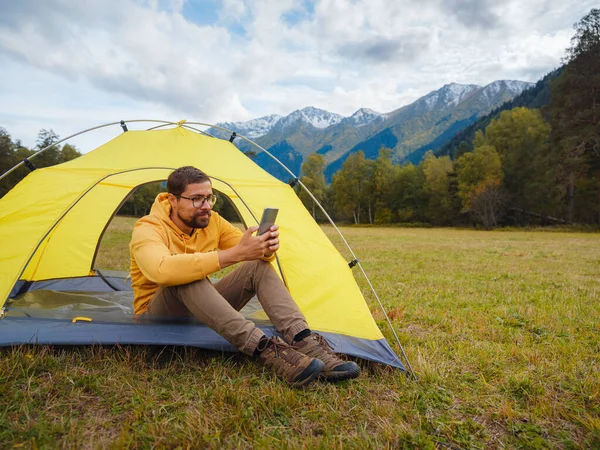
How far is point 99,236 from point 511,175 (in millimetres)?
41545

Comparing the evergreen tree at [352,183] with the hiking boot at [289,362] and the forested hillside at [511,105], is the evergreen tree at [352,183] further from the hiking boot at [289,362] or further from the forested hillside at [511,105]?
the hiking boot at [289,362]

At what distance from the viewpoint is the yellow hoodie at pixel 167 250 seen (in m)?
2.64

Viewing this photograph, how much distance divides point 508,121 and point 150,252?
150 ft

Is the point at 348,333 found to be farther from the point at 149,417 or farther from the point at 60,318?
the point at 60,318

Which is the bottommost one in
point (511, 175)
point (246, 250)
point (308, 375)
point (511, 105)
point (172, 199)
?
point (308, 375)

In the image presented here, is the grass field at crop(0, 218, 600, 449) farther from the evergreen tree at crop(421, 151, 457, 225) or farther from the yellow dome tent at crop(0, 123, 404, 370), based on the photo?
the evergreen tree at crop(421, 151, 457, 225)

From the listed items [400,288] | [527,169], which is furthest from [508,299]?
[527,169]

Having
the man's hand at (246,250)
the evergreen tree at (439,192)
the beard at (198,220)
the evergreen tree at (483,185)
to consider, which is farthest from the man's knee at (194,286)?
the evergreen tree at (439,192)

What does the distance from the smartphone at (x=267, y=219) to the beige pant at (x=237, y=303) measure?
0.36 metres

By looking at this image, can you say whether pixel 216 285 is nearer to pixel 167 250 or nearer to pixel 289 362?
pixel 167 250

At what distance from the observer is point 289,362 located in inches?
103

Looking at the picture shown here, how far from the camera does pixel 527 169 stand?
37.0m

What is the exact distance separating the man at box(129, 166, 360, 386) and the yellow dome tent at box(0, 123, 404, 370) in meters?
0.30

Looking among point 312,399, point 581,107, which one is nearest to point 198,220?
point 312,399
